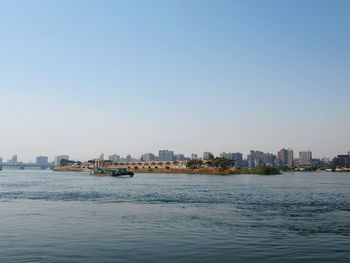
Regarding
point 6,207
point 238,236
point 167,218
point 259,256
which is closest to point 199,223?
point 167,218

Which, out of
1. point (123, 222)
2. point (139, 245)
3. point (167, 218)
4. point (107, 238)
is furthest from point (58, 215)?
point (139, 245)

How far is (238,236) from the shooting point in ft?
106

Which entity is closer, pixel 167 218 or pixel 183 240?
pixel 183 240

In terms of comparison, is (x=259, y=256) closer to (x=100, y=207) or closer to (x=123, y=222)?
(x=123, y=222)

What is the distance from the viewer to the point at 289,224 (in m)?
39.2

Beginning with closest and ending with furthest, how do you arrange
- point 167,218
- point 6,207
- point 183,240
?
point 183,240 < point 167,218 < point 6,207

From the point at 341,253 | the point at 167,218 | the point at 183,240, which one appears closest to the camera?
the point at 341,253

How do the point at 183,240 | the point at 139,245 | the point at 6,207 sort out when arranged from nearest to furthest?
1. the point at 139,245
2. the point at 183,240
3. the point at 6,207

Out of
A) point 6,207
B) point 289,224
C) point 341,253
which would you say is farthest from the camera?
point 6,207

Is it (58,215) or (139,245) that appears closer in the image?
(139,245)

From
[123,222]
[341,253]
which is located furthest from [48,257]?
[341,253]

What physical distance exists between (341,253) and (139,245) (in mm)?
13294

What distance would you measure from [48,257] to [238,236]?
14.6 meters

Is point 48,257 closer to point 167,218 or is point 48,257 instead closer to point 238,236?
point 238,236
